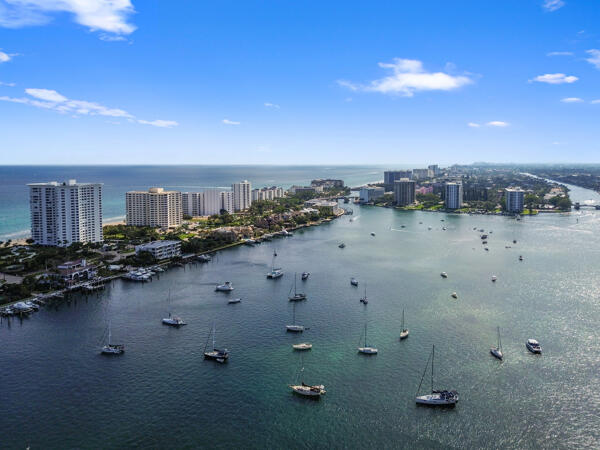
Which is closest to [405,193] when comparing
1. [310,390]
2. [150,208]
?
[150,208]

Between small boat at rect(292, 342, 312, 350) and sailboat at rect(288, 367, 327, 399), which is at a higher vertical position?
small boat at rect(292, 342, 312, 350)

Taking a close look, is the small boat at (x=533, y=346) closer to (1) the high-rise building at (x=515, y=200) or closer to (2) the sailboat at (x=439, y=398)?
(2) the sailboat at (x=439, y=398)

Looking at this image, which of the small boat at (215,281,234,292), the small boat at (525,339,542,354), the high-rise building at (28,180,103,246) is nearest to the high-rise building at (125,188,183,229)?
the high-rise building at (28,180,103,246)

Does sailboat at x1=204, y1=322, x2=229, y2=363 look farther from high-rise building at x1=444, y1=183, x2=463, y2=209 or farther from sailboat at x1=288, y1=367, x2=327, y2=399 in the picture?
high-rise building at x1=444, y1=183, x2=463, y2=209

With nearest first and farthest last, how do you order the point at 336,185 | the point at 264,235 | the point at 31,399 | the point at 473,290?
the point at 31,399 < the point at 473,290 < the point at 264,235 < the point at 336,185

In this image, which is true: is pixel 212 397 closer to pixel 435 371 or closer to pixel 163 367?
pixel 163 367

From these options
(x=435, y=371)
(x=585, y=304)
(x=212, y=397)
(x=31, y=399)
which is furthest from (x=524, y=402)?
(x=31, y=399)
